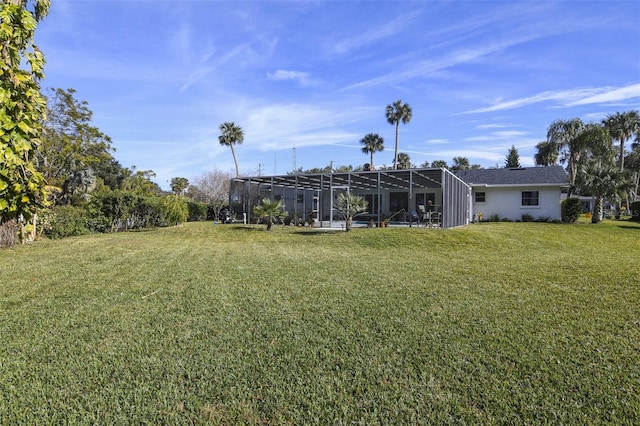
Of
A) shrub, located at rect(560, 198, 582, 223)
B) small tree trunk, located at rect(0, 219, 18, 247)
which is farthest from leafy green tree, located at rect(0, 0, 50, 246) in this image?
shrub, located at rect(560, 198, 582, 223)

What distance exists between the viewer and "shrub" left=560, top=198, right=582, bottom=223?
66.5 feet

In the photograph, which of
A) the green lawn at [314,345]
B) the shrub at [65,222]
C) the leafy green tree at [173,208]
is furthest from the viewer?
the leafy green tree at [173,208]

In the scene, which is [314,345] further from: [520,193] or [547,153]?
[547,153]

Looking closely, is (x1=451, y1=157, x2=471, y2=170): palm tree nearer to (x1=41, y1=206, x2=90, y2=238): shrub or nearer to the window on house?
the window on house

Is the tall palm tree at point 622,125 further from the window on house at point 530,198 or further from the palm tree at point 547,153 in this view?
the window on house at point 530,198

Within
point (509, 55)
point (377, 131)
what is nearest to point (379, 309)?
point (509, 55)

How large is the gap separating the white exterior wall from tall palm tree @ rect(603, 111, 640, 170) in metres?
19.4

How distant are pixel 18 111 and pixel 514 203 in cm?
2422

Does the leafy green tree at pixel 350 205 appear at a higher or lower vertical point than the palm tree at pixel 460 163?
lower

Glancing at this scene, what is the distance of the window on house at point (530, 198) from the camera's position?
21022 millimetres

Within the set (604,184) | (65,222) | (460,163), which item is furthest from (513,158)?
(65,222)

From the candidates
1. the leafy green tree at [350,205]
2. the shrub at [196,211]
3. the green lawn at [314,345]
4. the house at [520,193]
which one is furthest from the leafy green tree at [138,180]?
the house at [520,193]

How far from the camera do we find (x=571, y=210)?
20.3 meters

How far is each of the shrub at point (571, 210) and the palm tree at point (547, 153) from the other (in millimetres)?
17776
